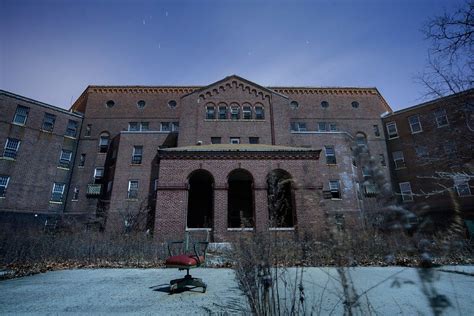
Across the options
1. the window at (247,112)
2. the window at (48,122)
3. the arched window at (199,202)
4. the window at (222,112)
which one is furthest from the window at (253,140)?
the window at (48,122)

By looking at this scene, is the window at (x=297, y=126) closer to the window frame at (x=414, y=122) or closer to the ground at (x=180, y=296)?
the window frame at (x=414, y=122)

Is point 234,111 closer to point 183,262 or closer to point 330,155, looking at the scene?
point 330,155

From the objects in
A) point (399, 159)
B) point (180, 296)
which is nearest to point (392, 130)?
point (399, 159)

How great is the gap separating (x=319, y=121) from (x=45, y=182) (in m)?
30.7

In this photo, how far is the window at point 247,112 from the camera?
26.0m

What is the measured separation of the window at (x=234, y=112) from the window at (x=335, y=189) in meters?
11.2

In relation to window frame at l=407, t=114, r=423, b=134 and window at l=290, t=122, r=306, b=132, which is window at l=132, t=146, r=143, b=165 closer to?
window at l=290, t=122, r=306, b=132

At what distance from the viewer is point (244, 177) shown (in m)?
21.0

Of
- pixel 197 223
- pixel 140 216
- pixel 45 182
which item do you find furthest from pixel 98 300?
pixel 45 182

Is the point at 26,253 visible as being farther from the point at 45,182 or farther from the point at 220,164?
the point at 45,182

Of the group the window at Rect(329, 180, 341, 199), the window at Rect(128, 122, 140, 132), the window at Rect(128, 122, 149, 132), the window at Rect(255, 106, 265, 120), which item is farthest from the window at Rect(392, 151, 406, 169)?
the window at Rect(128, 122, 140, 132)

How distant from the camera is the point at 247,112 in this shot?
85.8 feet

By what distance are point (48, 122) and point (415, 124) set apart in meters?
40.4

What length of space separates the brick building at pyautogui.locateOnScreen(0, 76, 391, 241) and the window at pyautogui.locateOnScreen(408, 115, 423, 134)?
3.03m
